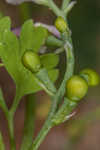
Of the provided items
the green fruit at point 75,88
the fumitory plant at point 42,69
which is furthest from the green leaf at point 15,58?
the green fruit at point 75,88

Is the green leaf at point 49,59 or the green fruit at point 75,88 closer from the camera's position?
the green fruit at point 75,88

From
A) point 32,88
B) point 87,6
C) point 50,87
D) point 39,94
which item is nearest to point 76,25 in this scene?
point 87,6

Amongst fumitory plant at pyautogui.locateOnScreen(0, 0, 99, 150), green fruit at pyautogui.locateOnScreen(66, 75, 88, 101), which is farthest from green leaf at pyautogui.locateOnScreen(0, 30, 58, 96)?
green fruit at pyautogui.locateOnScreen(66, 75, 88, 101)

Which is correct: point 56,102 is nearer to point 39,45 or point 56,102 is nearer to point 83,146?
point 39,45

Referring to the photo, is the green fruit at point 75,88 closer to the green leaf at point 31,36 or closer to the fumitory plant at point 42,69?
the fumitory plant at point 42,69

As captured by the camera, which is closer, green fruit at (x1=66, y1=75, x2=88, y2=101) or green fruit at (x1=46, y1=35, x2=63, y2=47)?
green fruit at (x1=66, y1=75, x2=88, y2=101)

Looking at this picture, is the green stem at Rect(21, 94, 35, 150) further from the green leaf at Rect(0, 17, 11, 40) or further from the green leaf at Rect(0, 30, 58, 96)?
the green leaf at Rect(0, 17, 11, 40)

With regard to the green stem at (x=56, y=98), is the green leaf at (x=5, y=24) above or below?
above

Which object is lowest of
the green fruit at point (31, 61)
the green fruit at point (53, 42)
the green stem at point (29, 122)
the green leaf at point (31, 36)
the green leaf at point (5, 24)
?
the green stem at point (29, 122)
